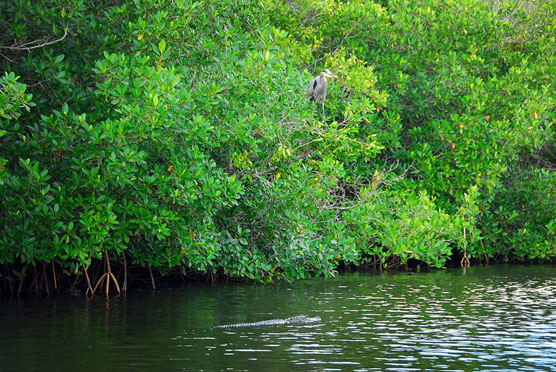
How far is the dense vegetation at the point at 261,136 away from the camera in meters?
15.1

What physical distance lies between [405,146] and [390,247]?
4.13 m

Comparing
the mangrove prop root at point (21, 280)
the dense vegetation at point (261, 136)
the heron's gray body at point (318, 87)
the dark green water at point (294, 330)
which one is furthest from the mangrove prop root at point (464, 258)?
the mangrove prop root at point (21, 280)

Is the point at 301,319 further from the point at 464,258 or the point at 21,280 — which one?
the point at 464,258

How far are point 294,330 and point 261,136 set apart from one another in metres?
5.70

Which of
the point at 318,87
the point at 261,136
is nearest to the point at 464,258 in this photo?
the point at 318,87

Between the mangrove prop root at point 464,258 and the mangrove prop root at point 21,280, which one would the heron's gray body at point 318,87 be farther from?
the mangrove prop root at point 21,280

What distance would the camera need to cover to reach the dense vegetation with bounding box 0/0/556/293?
49.7ft

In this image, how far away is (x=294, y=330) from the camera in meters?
12.8

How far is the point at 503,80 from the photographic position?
25.0 meters

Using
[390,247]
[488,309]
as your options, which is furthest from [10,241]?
[390,247]

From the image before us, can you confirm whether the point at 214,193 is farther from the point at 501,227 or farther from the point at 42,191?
the point at 501,227

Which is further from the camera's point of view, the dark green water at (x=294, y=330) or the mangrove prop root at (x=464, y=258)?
the mangrove prop root at (x=464, y=258)

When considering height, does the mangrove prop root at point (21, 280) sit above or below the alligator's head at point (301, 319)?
above

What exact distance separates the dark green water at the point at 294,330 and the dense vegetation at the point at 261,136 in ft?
3.49
